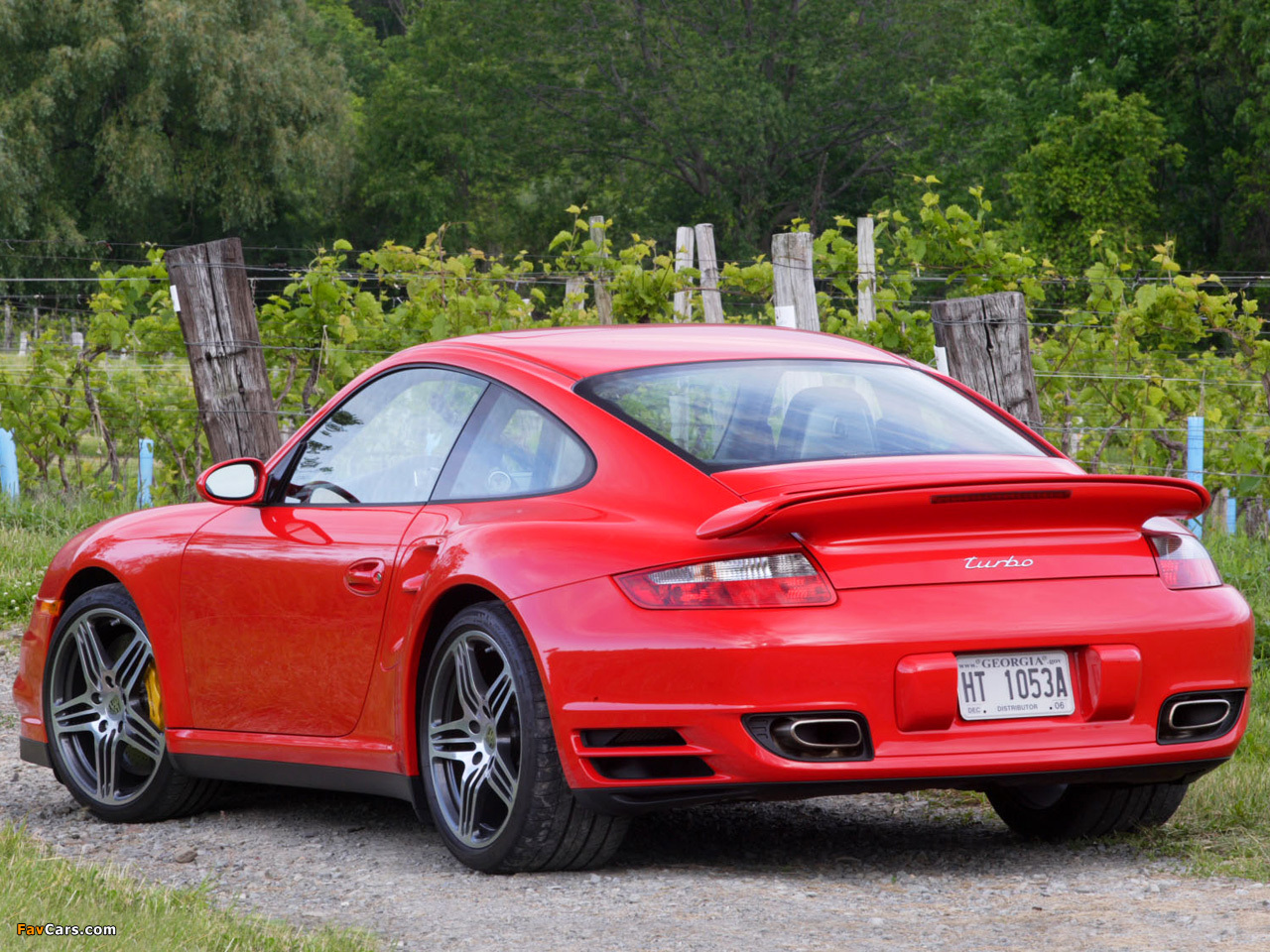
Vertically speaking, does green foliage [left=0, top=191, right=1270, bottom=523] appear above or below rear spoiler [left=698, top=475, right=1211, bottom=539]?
below

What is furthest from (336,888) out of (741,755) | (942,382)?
(942,382)

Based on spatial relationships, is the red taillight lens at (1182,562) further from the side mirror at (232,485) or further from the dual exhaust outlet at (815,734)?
the side mirror at (232,485)

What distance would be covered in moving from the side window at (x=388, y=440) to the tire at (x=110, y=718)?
819mm

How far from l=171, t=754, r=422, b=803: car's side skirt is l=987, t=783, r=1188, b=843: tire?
1.77 meters

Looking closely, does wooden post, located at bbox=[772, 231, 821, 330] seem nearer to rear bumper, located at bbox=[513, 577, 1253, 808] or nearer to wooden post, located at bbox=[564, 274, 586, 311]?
wooden post, located at bbox=[564, 274, 586, 311]

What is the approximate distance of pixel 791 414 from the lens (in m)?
4.68

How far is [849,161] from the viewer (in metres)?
63.8

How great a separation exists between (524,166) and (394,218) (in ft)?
21.9

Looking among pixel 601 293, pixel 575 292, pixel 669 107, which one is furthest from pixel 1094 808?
pixel 669 107

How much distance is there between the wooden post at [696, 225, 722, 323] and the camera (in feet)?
41.0

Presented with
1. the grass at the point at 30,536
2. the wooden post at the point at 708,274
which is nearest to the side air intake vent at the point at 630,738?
the grass at the point at 30,536

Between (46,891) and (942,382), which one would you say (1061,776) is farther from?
(46,891)

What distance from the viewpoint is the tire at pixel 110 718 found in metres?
5.63

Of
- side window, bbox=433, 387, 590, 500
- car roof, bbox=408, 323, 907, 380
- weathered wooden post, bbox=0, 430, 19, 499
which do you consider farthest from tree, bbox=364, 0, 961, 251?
side window, bbox=433, 387, 590, 500
